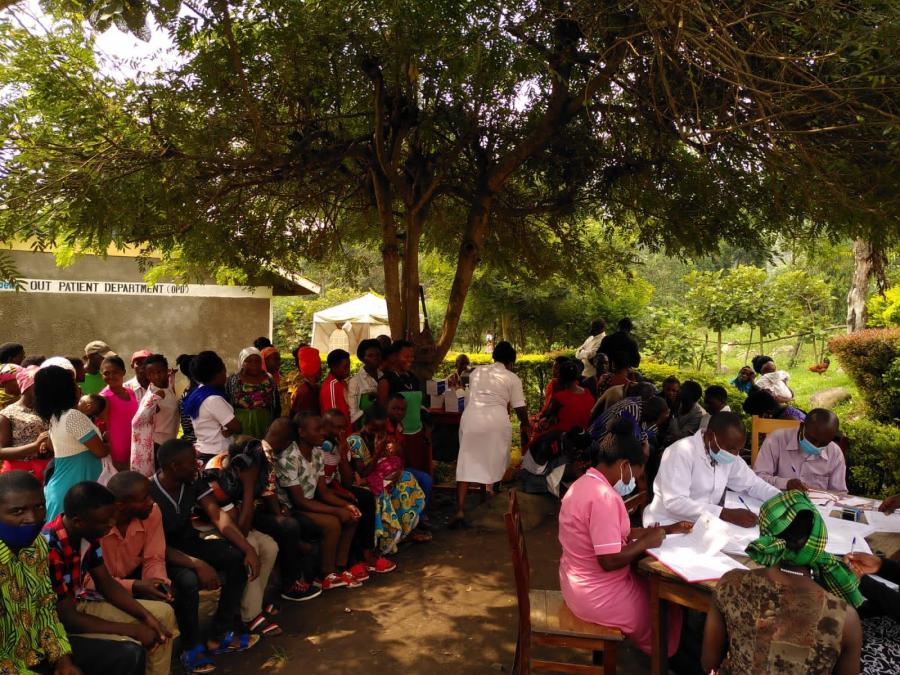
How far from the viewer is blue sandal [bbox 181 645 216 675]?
4039mm

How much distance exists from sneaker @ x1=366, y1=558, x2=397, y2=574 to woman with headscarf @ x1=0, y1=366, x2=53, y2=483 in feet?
8.75

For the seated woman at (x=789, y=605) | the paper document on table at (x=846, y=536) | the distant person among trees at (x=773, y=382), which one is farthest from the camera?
the distant person among trees at (x=773, y=382)

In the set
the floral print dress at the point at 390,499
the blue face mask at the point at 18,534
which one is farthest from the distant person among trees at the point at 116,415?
the blue face mask at the point at 18,534

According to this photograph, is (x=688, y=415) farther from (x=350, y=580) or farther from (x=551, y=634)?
(x=551, y=634)

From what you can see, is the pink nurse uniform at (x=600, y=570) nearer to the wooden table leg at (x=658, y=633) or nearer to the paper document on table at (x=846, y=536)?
the wooden table leg at (x=658, y=633)

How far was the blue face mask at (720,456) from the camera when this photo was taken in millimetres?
4289

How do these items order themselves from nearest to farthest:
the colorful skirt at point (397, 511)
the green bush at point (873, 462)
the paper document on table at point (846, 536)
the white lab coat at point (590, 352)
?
the paper document on table at point (846, 536), the colorful skirt at point (397, 511), the green bush at point (873, 462), the white lab coat at point (590, 352)

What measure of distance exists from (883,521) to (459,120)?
18.6 feet

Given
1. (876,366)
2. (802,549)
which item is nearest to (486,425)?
(802,549)

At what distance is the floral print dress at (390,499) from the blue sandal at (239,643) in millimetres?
1593

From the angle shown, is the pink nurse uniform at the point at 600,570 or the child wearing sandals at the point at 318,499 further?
the child wearing sandals at the point at 318,499

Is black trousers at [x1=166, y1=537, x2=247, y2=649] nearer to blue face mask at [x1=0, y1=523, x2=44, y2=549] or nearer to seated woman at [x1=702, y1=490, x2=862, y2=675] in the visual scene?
blue face mask at [x1=0, y1=523, x2=44, y2=549]

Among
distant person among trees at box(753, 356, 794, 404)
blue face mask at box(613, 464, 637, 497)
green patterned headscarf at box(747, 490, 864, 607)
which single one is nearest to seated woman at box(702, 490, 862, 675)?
green patterned headscarf at box(747, 490, 864, 607)

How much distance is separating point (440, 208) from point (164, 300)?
6.53m
